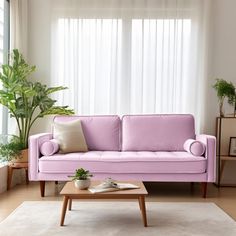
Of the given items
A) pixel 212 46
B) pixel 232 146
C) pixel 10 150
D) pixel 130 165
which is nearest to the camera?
pixel 130 165

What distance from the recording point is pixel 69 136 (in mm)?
4492

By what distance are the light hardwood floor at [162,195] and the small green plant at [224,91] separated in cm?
107

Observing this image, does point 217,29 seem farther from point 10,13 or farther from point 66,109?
point 10,13

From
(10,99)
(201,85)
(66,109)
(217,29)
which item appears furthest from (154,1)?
(10,99)

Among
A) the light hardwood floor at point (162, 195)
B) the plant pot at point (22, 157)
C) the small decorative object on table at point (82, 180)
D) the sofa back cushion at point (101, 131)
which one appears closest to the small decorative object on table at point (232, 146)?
the light hardwood floor at point (162, 195)

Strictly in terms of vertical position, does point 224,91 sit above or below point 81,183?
above

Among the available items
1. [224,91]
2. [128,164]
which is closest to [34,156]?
[128,164]

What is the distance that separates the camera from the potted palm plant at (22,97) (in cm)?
462

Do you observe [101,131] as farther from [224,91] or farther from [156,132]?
[224,91]

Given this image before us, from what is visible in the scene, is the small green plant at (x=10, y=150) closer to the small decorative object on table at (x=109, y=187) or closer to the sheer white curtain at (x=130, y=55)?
the sheer white curtain at (x=130, y=55)

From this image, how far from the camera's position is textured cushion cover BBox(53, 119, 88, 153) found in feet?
14.6

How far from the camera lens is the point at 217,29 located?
204 inches

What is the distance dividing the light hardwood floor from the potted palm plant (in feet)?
1.63

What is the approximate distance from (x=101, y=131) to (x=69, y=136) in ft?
1.56
